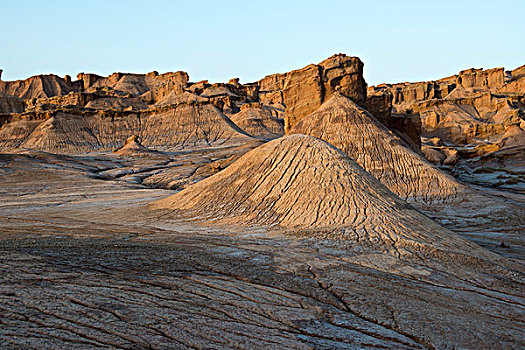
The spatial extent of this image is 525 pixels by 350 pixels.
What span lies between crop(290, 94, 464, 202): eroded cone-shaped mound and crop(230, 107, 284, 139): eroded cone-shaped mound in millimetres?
32825

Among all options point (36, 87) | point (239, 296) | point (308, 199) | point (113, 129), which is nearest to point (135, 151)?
point (113, 129)

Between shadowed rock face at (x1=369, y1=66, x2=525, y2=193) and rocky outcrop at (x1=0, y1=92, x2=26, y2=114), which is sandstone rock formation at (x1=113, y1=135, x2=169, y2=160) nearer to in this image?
shadowed rock face at (x1=369, y1=66, x2=525, y2=193)

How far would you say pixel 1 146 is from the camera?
37844 millimetres

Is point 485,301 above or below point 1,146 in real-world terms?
below

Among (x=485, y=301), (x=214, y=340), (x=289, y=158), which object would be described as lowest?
(x=485, y=301)

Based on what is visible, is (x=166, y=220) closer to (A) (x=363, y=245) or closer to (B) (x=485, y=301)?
(A) (x=363, y=245)

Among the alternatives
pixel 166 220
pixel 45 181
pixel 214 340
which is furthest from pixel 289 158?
pixel 45 181

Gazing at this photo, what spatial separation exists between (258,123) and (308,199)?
44384mm

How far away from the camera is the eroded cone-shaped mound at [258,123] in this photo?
161 ft

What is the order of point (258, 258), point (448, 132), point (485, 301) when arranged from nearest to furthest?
point (485, 301) < point (258, 258) < point (448, 132)

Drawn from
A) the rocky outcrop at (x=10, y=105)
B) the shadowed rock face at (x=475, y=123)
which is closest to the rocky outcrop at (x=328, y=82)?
the shadowed rock face at (x=475, y=123)

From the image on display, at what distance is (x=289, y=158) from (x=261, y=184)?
2.93 ft

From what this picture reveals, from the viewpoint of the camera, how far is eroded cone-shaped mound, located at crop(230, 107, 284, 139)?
49.0 m

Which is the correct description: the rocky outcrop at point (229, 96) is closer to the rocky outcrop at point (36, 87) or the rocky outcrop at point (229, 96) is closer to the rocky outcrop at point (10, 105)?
the rocky outcrop at point (36, 87)
